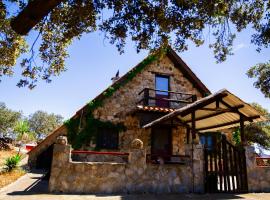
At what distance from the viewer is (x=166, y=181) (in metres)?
9.48

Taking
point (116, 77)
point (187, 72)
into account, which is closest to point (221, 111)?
point (187, 72)

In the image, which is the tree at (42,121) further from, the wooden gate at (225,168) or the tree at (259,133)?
the wooden gate at (225,168)

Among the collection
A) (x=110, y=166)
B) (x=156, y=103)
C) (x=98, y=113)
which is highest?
(x=156, y=103)

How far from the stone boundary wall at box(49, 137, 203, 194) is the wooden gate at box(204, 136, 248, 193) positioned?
38 cm

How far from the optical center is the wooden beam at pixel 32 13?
4012mm

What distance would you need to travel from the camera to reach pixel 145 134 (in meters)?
15.7

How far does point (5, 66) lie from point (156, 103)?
9.33 m

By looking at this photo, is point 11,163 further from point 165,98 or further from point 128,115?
point 165,98

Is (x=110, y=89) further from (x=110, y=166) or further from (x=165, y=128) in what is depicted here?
(x=110, y=166)

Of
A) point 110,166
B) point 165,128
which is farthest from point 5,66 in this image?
point 165,128

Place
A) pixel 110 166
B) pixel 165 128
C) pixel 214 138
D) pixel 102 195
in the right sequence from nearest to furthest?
1. pixel 102 195
2. pixel 110 166
3. pixel 165 128
4. pixel 214 138

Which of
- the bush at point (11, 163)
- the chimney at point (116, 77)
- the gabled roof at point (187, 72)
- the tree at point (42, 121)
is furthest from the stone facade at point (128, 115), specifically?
the tree at point (42, 121)

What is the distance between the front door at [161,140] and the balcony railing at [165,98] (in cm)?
173

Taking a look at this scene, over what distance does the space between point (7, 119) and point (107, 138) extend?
176ft
